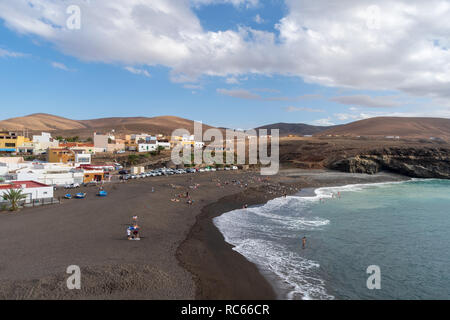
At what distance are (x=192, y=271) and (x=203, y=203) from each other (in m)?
17.1

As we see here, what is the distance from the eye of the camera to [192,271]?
46.5 ft

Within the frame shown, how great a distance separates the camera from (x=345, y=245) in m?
19.6

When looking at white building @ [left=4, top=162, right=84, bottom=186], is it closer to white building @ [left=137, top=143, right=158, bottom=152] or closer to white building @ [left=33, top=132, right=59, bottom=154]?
white building @ [left=137, top=143, right=158, bottom=152]

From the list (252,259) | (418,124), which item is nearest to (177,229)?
(252,259)

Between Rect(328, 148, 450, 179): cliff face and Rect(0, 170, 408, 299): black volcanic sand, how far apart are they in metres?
48.5

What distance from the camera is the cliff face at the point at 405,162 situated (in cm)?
6367

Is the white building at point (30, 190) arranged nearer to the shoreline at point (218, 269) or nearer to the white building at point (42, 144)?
the shoreline at point (218, 269)

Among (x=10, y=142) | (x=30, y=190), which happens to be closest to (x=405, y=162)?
(x=30, y=190)

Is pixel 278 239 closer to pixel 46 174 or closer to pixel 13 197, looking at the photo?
pixel 13 197

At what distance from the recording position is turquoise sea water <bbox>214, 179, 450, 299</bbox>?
14.0m

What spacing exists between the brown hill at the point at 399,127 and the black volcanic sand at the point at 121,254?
138 metres

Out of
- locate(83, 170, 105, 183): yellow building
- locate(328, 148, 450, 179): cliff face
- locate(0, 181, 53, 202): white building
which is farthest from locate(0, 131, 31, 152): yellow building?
locate(328, 148, 450, 179): cliff face

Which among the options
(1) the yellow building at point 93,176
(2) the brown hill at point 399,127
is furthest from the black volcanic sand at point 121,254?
(2) the brown hill at point 399,127
